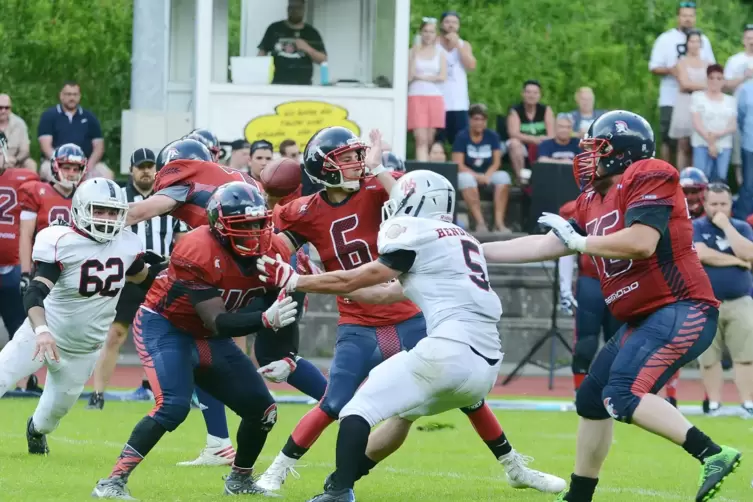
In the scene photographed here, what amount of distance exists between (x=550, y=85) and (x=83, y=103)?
237 inches

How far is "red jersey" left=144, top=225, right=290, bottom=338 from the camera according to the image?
6.42 m

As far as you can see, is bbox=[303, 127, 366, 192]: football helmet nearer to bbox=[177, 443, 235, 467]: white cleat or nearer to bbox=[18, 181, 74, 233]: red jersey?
bbox=[177, 443, 235, 467]: white cleat

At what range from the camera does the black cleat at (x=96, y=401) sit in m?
10.2

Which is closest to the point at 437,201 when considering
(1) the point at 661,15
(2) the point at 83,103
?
(2) the point at 83,103

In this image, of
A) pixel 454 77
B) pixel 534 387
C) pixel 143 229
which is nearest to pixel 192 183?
pixel 143 229

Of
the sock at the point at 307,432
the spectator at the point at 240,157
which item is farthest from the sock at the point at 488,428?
the spectator at the point at 240,157

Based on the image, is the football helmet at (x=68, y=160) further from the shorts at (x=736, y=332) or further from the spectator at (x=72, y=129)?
the shorts at (x=736, y=332)

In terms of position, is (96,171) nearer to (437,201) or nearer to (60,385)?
(60,385)

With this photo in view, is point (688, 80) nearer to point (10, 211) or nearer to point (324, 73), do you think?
point (324, 73)

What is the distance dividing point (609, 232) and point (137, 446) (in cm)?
237

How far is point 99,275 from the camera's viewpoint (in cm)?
767

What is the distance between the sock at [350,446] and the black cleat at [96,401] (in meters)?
4.70

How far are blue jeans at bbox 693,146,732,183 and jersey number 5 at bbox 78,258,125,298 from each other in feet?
28.6

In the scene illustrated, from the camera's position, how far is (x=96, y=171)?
14.0m
